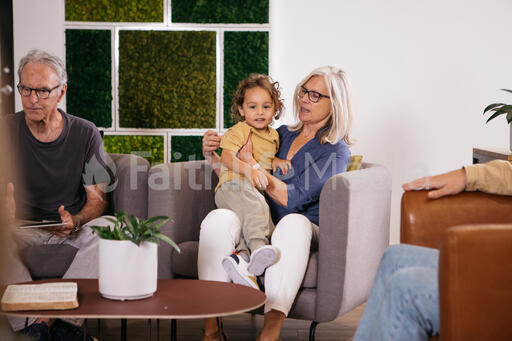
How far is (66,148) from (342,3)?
2.31m

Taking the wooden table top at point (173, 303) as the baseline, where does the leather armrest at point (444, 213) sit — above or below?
above

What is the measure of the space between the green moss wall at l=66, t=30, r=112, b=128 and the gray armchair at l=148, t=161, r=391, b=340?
1.61 m

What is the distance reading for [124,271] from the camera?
1.54m

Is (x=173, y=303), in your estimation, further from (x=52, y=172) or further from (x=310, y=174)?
(x=52, y=172)

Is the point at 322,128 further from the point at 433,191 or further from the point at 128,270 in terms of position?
the point at 128,270

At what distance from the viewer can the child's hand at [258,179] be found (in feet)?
7.62

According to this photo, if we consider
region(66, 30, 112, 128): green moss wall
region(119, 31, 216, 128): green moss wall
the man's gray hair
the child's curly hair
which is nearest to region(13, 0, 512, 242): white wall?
region(66, 30, 112, 128): green moss wall

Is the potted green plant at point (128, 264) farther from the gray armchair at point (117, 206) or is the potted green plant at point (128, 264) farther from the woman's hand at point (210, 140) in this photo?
the woman's hand at point (210, 140)

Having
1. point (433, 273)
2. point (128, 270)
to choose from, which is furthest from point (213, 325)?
point (433, 273)

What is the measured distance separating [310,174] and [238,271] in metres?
0.61

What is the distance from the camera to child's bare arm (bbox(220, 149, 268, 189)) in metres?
2.33

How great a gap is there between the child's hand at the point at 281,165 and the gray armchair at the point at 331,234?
0.39 meters

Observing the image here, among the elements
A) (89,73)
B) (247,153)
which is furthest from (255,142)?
(89,73)

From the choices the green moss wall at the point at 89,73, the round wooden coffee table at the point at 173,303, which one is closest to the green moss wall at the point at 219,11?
the green moss wall at the point at 89,73
